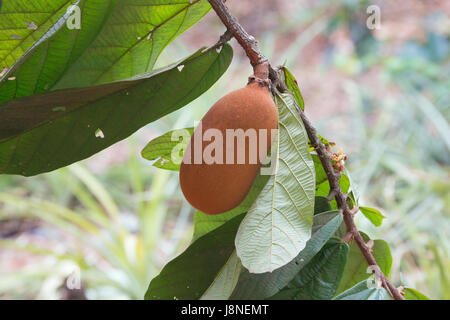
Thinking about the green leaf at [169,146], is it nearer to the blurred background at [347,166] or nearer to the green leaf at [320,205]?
the green leaf at [320,205]

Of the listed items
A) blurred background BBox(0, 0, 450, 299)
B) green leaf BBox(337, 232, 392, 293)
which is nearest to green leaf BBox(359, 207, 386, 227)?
green leaf BBox(337, 232, 392, 293)

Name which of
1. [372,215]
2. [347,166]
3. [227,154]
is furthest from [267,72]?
[347,166]

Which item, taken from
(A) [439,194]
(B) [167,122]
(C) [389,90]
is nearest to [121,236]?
(B) [167,122]

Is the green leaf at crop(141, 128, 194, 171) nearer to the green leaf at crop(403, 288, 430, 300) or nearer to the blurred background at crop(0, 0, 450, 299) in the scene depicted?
the green leaf at crop(403, 288, 430, 300)

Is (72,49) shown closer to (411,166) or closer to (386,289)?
Result: (386,289)

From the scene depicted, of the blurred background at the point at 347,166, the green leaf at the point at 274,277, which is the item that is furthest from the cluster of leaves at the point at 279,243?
the blurred background at the point at 347,166

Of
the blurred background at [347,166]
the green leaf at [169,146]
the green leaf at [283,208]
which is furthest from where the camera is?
the blurred background at [347,166]
